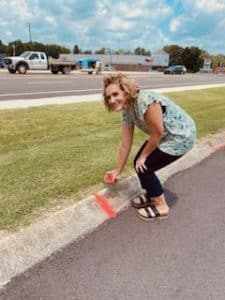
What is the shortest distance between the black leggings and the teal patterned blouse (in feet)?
0.22

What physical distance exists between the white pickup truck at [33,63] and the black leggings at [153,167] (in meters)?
36.1

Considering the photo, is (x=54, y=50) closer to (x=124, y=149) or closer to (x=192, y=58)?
(x=192, y=58)

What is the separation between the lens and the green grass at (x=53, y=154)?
186 inches

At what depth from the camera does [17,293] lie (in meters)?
3.26

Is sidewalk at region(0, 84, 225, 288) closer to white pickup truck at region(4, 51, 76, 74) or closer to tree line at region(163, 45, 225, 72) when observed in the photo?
white pickup truck at region(4, 51, 76, 74)

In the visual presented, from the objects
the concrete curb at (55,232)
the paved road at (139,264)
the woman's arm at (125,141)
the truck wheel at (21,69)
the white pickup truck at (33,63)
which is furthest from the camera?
the truck wheel at (21,69)

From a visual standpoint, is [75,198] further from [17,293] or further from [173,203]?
[17,293]

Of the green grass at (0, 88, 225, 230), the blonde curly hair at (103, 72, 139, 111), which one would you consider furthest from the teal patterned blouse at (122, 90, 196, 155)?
the green grass at (0, 88, 225, 230)

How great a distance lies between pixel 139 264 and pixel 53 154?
335cm

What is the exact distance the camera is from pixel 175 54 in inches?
5049

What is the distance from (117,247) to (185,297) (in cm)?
90

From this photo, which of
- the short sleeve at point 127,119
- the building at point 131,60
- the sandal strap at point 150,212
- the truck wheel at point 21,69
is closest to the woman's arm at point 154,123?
the short sleeve at point 127,119

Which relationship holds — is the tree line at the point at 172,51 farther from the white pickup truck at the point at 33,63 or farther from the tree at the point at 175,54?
the white pickup truck at the point at 33,63

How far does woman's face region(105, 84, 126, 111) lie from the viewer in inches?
163
